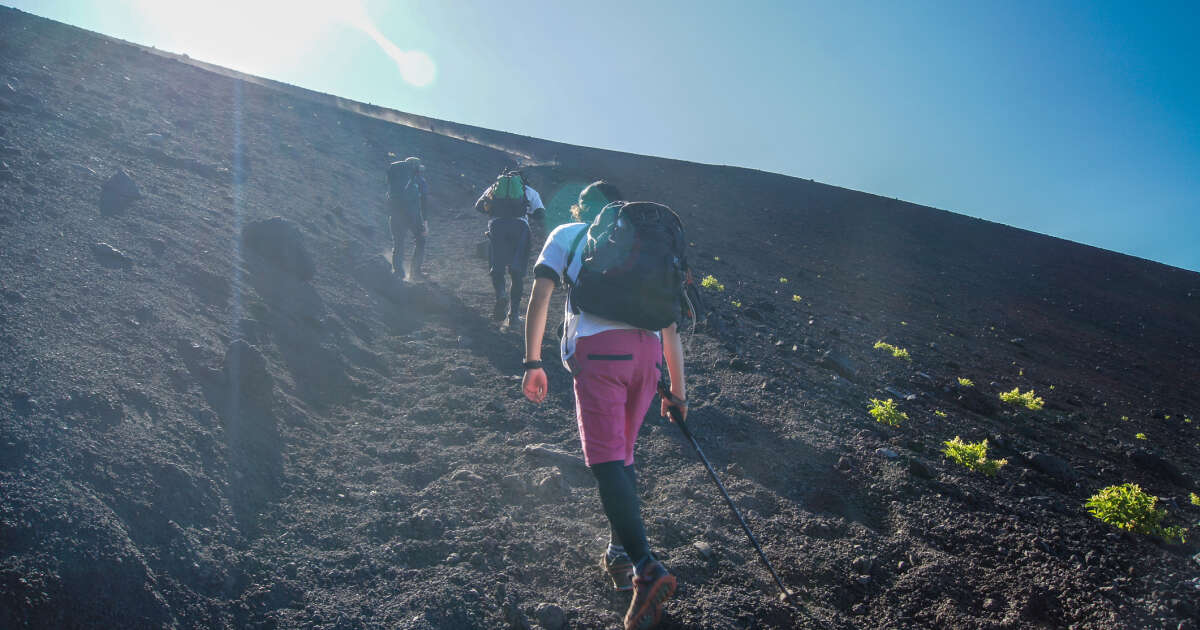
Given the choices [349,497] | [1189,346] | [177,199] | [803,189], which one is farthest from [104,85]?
[1189,346]

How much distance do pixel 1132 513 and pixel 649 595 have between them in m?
3.19

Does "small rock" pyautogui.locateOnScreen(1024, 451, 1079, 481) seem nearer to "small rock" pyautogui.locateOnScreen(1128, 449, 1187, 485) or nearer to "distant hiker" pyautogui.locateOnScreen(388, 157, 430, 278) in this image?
"small rock" pyautogui.locateOnScreen(1128, 449, 1187, 485)

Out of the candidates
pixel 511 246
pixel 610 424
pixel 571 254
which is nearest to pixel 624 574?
pixel 610 424

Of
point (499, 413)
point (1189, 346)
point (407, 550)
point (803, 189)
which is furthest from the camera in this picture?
point (803, 189)

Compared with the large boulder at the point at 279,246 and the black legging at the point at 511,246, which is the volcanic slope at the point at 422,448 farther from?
the black legging at the point at 511,246

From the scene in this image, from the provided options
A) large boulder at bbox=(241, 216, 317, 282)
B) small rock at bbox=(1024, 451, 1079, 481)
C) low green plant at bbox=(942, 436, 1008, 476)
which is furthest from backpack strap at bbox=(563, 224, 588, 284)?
large boulder at bbox=(241, 216, 317, 282)

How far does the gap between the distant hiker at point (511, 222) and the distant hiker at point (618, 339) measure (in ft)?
14.8

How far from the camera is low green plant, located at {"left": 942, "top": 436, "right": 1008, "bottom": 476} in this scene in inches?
176

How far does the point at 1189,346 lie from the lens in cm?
1455

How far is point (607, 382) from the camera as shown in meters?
2.70

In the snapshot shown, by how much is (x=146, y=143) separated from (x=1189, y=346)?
21574 mm

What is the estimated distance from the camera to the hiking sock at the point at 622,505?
2664 millimetres

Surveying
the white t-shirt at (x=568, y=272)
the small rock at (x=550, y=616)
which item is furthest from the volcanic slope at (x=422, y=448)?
the white t-shirt at (x=568, y=272)

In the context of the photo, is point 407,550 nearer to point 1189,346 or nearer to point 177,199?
point 177,199
